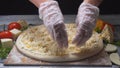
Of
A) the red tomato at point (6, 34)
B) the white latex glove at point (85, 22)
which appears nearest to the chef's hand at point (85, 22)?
the white latex glove at point (85, 22)

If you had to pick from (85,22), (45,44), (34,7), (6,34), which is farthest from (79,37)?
(34,7)

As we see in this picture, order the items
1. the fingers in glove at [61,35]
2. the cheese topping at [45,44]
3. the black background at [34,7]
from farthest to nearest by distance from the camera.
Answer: the black background at [34,7] → the cheese topping at [45,44] → the fingers in glove at [61,35]

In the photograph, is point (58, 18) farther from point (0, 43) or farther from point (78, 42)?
point (0, 43)

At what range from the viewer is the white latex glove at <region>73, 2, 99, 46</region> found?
1.21 metres

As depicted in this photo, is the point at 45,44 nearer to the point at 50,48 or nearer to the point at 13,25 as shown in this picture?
the point at 50,48

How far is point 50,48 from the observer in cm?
131

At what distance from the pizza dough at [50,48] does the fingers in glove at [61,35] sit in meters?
0.06

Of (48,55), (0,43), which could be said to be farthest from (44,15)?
(0,43)

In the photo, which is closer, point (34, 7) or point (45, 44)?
point (45, 44)

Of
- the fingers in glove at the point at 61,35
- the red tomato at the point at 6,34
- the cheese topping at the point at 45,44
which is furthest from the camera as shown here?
the red tomato at the point at 6,34

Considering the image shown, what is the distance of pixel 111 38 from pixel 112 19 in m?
0.29

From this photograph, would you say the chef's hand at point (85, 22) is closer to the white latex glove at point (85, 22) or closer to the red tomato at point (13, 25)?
the white latex glove at point (85, 22)

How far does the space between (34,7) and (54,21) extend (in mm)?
617

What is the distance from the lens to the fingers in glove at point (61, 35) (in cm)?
117
